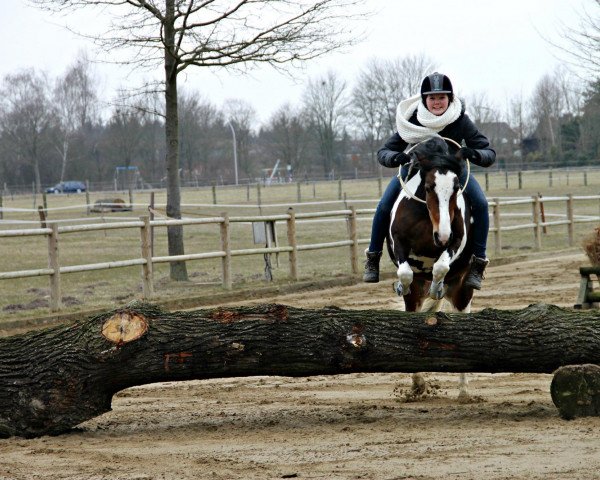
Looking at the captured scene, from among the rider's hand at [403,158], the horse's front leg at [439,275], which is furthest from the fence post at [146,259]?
the horse's front leg at [439,275]

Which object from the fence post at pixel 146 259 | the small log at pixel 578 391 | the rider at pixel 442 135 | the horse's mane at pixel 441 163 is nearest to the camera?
the small log at pixel 578 391

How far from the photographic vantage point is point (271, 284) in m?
17.5

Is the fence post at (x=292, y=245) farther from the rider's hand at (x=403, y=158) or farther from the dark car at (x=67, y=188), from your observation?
the dark car at (x=67, y=188)

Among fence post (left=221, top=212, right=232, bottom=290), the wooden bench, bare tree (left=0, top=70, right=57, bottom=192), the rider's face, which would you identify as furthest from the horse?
bare tree (left=0, top=70, right=57, bottom=192)

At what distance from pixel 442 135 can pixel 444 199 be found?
1.05 metres

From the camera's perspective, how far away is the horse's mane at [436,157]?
7926 millimetres

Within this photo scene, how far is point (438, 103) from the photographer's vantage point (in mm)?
8555

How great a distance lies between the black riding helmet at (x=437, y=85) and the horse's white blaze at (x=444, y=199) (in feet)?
3.39

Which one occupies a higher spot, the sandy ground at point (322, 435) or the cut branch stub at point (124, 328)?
the cut branch stub at point (124, 328)

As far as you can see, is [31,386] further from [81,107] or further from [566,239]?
[81,107]

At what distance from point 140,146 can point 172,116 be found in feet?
Result: 198

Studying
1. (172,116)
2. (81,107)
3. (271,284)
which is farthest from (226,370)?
(81,107)

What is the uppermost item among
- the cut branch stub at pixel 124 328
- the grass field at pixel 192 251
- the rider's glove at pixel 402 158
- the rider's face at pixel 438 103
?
the rider's face at pixel 438 103

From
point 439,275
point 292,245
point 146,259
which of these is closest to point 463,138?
point 439,275
